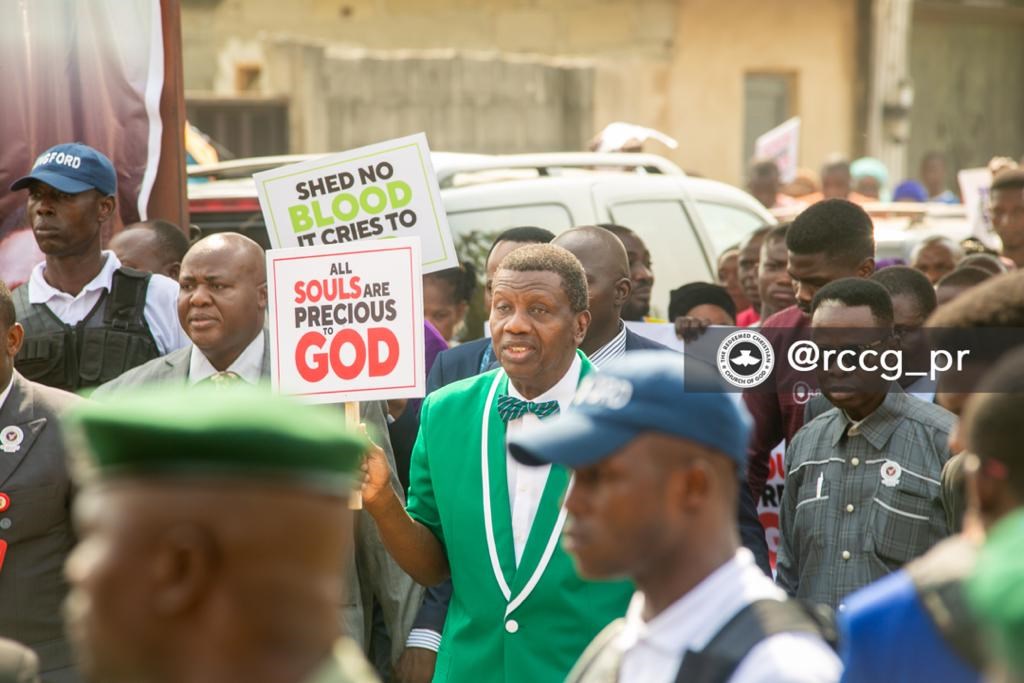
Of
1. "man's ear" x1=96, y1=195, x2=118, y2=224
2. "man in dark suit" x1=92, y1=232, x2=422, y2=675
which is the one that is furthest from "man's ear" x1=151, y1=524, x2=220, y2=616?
"man's ear" x1=96, y1=195, x2=118, y2=224

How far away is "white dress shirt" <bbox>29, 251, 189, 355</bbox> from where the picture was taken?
724 cm

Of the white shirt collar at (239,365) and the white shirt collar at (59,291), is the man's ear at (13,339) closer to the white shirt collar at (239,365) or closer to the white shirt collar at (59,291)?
the white shirt collar at (239,365)

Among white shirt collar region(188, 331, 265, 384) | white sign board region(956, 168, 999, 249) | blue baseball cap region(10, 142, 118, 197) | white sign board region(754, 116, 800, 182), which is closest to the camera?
white shirt collar region(188, 331, 265, 384)

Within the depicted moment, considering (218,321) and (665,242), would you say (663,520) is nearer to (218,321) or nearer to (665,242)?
(218,321)

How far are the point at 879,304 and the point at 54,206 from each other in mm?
3528

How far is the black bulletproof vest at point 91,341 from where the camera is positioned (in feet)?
22.9

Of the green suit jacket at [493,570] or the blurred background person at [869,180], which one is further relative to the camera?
the blurred background person at [869,180]

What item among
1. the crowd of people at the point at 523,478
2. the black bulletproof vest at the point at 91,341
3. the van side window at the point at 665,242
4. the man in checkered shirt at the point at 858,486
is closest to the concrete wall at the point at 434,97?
the van side window at the point at 665,242

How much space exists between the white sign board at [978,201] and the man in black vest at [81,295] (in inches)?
233

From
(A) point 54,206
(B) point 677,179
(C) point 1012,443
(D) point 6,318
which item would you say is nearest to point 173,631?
(C) point 1012,443

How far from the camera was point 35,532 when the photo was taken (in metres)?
5.56

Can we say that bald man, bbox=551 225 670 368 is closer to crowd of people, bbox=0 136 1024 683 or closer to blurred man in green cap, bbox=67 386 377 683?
crowd of people, bbox=0 136 1024 683

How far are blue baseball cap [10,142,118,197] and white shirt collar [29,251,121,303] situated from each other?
0.35 m

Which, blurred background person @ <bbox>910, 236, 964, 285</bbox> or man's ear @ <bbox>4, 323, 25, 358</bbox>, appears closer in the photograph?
man's ear @ <bbox>4, 323, 25, 358</bbox>
